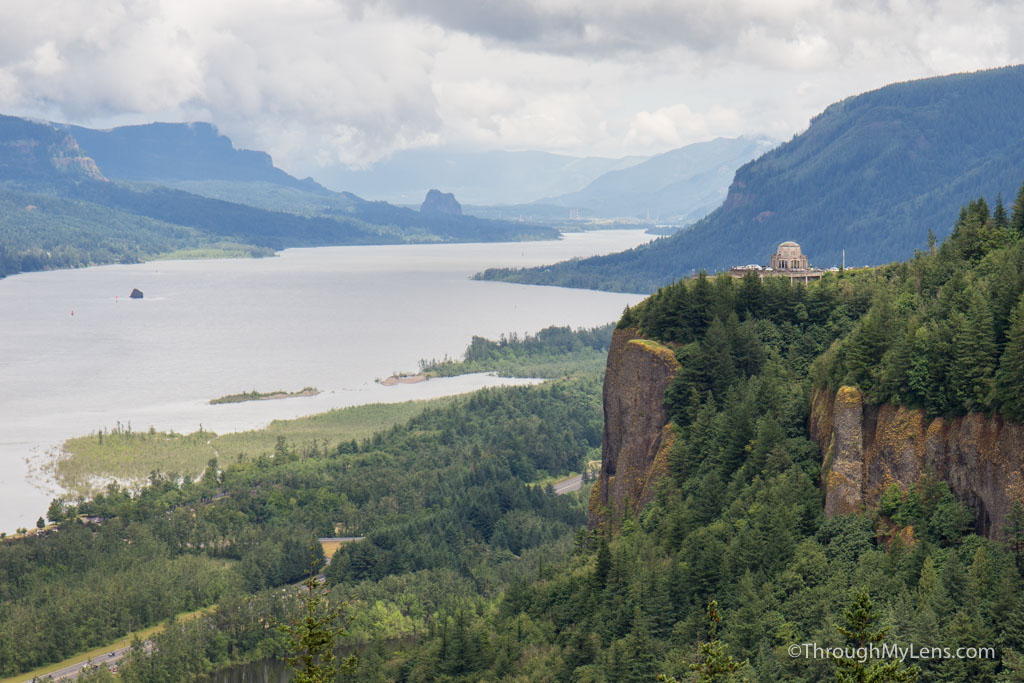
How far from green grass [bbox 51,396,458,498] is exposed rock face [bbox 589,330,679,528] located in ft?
221

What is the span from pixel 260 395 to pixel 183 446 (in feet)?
120

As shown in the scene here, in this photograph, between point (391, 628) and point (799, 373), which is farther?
point (391, 628)

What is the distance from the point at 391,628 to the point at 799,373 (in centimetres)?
3460

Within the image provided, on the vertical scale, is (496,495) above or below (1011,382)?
below

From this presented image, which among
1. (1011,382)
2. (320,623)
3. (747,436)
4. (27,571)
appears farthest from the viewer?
(27,571)

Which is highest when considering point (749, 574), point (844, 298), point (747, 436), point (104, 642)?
point (844, 298)

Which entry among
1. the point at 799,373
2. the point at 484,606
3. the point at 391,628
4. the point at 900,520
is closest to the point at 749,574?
the point at 900,520

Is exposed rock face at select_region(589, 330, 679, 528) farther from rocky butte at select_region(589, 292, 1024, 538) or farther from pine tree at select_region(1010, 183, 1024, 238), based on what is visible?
pine tree at select_region(1010, 183, 1024, 238)

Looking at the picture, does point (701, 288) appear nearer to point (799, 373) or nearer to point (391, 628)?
point (799, 373)

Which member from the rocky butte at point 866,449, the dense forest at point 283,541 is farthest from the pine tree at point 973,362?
the dense forest at point 283,541

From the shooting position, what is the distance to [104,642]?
3551 inches

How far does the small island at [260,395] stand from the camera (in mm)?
176125

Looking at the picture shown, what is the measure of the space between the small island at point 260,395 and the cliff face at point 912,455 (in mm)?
125206

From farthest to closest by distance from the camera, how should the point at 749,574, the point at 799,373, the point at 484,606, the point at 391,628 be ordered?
the point at 391,628
the point at 484,606
the point at 799,373
the point at 749,574
